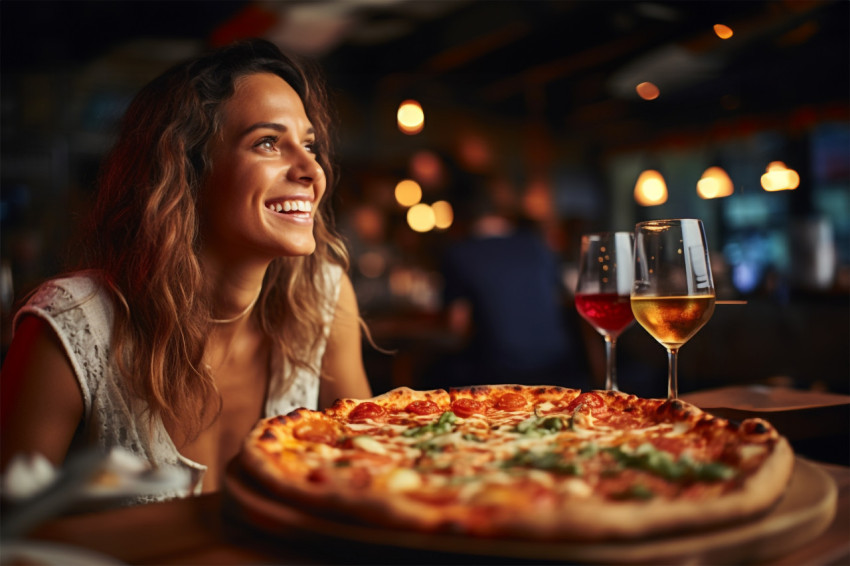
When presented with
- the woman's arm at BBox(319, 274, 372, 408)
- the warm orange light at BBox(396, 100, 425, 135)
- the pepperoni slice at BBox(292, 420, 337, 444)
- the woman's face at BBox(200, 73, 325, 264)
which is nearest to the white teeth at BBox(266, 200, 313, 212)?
the woman's face at BBox(200, 73, 325, 264)

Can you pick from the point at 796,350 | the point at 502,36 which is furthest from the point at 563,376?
the point at 502,36

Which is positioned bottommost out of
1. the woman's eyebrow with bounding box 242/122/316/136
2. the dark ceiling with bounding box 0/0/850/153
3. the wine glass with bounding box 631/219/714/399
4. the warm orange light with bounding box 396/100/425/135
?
the wine glass with bounding box 631/219/714/399

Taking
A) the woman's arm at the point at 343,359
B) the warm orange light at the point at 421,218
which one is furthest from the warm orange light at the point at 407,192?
the woman's arm at the point at 343,359

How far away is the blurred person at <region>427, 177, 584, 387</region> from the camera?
15.5 feet

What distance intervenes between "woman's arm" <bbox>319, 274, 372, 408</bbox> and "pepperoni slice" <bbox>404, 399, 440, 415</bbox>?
0.94 m

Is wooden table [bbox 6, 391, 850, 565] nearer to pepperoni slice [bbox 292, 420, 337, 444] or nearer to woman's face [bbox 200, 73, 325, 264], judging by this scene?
pepperoni slice [bbox 292, 420, 337, 444]

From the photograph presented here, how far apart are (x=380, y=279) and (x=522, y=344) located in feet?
20.5

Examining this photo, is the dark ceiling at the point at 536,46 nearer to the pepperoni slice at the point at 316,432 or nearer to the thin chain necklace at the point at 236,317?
the thin chain necklace at the point at 236,317

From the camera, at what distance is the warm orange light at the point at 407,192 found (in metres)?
10.4

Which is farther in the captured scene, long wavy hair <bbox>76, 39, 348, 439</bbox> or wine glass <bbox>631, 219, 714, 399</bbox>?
long wavy hair <bbox>76, 39, 348, 439</bbox>

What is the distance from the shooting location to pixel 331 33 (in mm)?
8406

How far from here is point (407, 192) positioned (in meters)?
10.5

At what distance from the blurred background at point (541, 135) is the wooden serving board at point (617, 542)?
3621 mm

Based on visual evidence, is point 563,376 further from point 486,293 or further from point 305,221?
point 305,221
